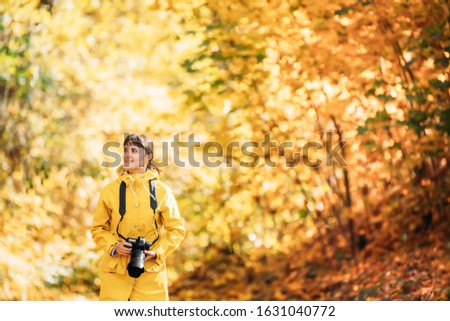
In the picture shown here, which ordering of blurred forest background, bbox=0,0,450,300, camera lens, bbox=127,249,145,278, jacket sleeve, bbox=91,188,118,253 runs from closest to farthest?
camera lens, bbox=127,249,145,278 < jacket sleeve, bbox=91,188,118,253 < blurred forest background, bbox=0,0,450,300

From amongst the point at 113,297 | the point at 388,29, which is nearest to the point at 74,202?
the point at 388,29

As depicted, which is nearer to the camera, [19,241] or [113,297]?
[113,297]

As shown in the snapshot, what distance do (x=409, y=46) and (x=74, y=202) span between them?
17.6 ft

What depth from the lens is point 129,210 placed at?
3.63 metres

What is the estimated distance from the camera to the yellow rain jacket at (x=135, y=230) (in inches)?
142

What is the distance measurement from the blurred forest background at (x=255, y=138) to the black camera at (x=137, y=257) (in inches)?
104

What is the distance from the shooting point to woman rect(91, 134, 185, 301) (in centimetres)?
361

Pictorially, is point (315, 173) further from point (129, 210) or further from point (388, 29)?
point (129, 210)

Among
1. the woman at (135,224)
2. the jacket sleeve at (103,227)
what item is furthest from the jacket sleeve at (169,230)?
the jacket sleeve at (103,227)

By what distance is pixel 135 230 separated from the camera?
12.0 feet

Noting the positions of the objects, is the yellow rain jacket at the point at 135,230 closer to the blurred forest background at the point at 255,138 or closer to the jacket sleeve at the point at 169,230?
the jacket sleeve at the point at 169,230

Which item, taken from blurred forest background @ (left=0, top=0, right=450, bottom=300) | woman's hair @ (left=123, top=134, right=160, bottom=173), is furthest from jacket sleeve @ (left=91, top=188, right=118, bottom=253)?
blurred forest background @ (left=0, top=0, right=450, bottom=300)

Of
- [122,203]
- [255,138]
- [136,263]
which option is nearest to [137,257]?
[136,263]

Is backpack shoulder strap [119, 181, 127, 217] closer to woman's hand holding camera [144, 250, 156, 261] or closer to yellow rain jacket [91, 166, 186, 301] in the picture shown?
yellow rain jacket [91, 166, 186, 301]
